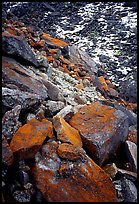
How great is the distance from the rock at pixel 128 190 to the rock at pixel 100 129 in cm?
56

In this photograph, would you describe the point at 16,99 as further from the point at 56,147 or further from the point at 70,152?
the point at 70,152

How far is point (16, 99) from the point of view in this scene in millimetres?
4824

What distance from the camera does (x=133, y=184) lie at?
4.54 m

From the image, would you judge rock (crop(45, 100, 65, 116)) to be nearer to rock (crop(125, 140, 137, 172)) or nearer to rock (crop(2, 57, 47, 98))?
rock (crop(2, 57, 47, 98))

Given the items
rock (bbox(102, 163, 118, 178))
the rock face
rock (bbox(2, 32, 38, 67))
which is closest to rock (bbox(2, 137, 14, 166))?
the rock face

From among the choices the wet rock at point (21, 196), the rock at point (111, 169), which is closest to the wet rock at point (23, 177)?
the wet rock at point (21, 196)

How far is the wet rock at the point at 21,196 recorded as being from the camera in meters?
3.68

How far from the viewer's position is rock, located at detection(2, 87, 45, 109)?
4.72 m

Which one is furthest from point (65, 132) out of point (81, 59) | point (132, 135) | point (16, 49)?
point (81, 59)

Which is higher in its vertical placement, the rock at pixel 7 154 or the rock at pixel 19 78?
the rock at pixel 19 78

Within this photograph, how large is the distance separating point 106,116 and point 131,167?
1180 mm

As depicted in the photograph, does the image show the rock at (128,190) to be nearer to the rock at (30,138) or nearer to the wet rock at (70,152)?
the wet rock at (70,152)

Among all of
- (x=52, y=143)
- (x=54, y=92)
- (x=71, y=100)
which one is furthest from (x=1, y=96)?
(x=71, y=100)

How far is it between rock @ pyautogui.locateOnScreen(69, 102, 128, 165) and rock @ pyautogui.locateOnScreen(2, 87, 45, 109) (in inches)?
37.1
